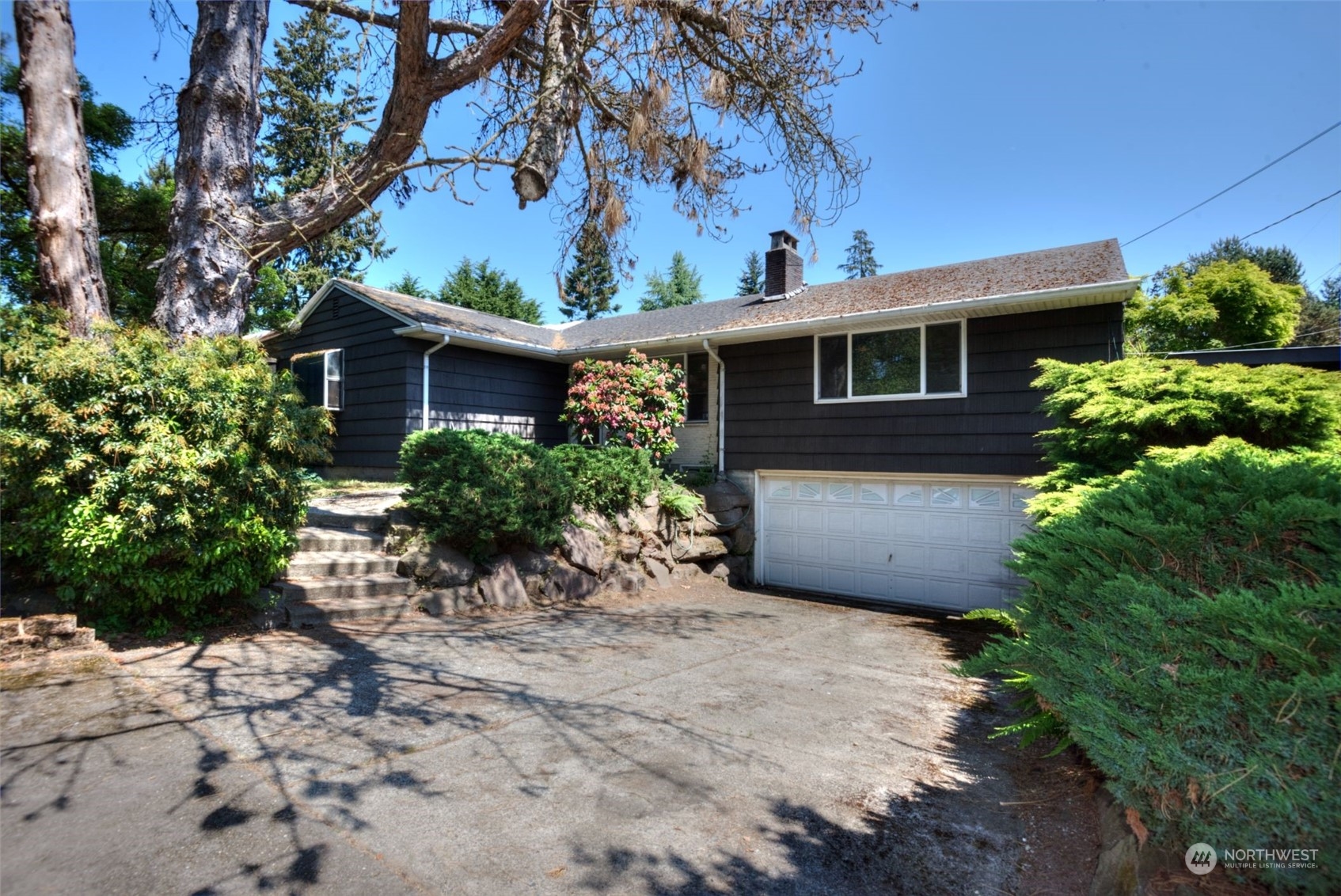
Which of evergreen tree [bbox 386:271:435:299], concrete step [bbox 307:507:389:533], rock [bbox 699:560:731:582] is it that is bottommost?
rock [bbox 699:560:731:582]

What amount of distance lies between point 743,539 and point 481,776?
8.02 meters

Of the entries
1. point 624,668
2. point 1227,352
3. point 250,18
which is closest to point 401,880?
point 624,668

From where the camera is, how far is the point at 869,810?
295 centimetres

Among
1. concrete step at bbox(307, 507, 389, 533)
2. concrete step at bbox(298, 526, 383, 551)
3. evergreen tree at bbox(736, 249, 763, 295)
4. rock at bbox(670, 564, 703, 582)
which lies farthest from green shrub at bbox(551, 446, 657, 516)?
evergreen tree at bbox(736, 249, 763, 295)

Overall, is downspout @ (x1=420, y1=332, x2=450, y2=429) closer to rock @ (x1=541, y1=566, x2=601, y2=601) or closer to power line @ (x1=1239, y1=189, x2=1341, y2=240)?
rock @ (x1=541, y1=566, x2=601, y2=601)

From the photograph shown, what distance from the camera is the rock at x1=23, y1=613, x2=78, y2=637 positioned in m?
4.24

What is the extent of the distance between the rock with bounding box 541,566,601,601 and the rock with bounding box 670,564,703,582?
165 centimetres

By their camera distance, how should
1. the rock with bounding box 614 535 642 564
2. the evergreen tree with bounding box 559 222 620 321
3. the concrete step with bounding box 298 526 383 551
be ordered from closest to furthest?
the concrete step with bounding box 298 526 383 551
the rock with bounding box 614 535 642 564
the evergreen tree with bounding box 559 222 620 321

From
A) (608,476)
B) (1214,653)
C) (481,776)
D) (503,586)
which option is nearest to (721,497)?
Result: (608,476)

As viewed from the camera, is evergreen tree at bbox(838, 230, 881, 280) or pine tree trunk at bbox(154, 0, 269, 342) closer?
pine tree trunk at bbox(154, 0, 269, 342)

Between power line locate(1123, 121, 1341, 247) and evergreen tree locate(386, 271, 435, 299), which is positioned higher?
evergreen tree locate(386, 271, 435, 299)

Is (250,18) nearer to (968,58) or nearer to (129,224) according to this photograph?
(129,224)

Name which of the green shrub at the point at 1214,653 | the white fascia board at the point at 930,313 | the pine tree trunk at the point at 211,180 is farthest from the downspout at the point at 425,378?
the green shrub at the point at 1214,653

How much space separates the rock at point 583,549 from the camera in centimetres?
811
